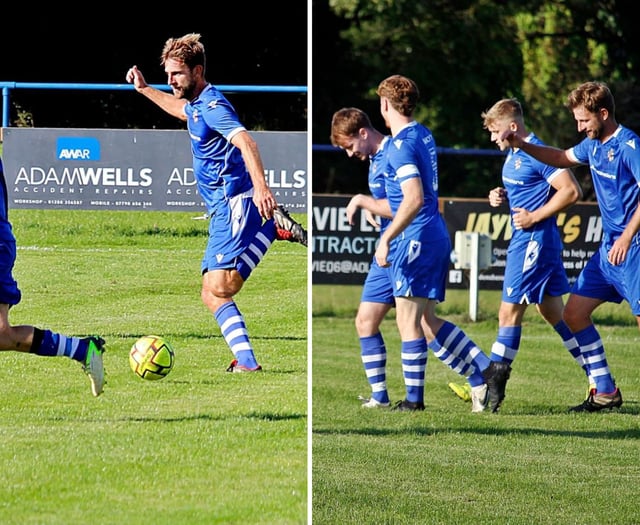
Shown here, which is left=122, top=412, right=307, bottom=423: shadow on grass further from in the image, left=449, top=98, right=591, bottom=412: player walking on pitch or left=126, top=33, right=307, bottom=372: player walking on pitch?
left=449, top=98, right=591, bottom=412: player walking on pitch

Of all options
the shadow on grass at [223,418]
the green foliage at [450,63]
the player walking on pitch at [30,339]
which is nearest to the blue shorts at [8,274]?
the player walking on pitch at [30,339]

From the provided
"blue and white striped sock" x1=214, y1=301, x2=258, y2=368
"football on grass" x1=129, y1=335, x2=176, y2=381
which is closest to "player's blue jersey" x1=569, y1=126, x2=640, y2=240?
"blue and white striped sock" x1=214, y1=301, x2=258, y2=368

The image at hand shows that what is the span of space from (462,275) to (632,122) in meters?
9.77

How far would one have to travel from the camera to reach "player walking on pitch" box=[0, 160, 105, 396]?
499 centimetres

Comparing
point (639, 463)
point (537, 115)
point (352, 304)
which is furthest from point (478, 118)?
point (639, 463)

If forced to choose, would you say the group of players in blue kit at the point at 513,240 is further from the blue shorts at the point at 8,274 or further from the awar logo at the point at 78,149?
the blue shorts at the point at 8,274

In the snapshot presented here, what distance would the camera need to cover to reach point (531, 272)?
7359mm

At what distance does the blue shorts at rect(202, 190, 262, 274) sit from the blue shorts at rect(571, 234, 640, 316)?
2448 millimetres

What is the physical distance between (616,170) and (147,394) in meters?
2.88

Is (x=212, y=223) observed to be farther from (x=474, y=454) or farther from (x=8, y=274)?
(x=474, y=454)

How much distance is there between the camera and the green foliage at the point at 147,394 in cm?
462

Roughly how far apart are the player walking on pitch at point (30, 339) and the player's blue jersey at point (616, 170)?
2.86 meters

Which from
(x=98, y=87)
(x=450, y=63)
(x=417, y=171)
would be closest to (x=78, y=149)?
(x=98, y=87)

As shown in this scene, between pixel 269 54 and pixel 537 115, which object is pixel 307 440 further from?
pixel 537 115
